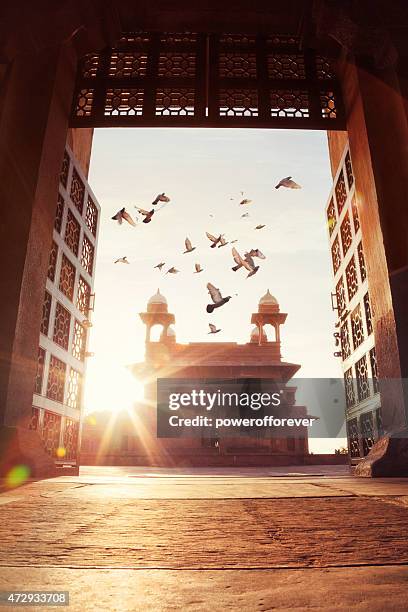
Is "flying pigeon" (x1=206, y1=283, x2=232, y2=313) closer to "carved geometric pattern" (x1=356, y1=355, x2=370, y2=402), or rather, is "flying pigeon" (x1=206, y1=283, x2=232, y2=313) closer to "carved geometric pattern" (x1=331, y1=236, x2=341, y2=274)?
"carved geometric pattern" (x1=331, y1=236, x2=341, y2=274)

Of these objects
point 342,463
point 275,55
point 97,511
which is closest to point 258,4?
point 275,55

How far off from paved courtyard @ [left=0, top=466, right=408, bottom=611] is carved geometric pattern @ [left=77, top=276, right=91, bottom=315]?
16.8 feet

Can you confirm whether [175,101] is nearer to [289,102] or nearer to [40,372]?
[289,102]

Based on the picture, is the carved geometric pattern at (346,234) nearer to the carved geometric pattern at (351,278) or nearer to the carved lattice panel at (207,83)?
the carved geometric pattern at (351,278)

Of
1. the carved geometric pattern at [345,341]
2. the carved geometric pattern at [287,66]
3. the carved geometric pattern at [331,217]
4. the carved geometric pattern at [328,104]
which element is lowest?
the carved geometric pattern at [345,341]

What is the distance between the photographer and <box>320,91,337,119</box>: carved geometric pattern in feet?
18.5

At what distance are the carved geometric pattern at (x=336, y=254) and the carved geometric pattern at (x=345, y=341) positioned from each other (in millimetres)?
937

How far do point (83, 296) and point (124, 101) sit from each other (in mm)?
2780

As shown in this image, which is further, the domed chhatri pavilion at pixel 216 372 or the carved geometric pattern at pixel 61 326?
the domed chhatri pavilion at pixel 216 372

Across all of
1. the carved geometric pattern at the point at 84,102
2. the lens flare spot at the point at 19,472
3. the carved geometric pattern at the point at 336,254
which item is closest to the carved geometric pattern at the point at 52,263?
the carved geometric pattern at the point at 84,102

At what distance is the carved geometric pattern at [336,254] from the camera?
21.1 feet

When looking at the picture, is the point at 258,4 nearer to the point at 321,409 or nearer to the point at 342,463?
the point at 342,463

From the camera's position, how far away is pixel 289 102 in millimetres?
5762

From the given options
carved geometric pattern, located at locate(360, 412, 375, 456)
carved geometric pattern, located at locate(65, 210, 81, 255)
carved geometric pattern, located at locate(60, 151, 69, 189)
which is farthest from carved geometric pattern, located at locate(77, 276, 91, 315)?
carved geometric pattern, located at locate(360, 412, 375, 456)
